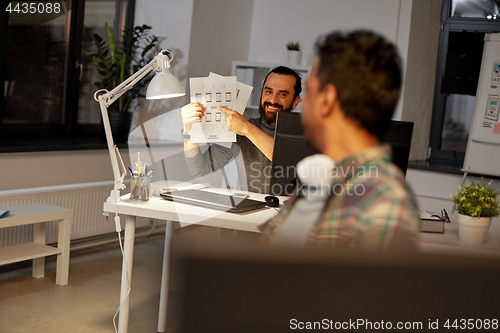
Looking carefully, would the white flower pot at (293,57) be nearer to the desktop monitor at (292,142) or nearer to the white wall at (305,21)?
the white wall at (305,21)

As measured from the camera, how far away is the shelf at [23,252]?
2.69 metres

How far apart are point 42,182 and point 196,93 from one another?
1.83m

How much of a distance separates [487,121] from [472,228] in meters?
→ 2.30

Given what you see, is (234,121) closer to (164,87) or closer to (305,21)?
(164,87)

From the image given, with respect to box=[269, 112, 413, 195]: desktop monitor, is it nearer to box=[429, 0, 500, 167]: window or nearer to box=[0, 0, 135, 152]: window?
box=[0, 0, 135, 152]: window

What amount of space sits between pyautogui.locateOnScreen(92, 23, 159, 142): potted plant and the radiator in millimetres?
521

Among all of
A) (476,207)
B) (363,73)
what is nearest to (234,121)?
(476,207)

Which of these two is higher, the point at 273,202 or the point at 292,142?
the point at 292,142

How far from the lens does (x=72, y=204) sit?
342cm

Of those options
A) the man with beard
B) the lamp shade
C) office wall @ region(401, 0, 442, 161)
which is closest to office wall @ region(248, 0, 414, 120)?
office wall @ region(401, 0, 442, 161)

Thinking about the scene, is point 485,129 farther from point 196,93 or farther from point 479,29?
point 196,93

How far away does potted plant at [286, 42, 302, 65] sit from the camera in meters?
4.38

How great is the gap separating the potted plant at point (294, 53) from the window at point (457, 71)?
4.00 feet

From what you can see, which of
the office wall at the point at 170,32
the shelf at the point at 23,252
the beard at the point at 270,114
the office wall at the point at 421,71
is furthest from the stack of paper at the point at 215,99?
the office wall at the point at 421,71
